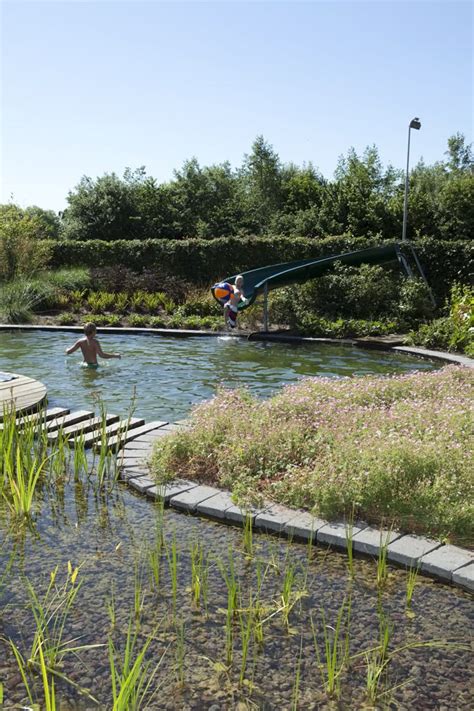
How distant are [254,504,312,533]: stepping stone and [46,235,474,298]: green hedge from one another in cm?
1582

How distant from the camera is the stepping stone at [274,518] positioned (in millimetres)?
4168

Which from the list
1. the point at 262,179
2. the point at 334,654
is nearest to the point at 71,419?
the point at 334,654

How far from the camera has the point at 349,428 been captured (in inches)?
209

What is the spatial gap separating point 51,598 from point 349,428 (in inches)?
111

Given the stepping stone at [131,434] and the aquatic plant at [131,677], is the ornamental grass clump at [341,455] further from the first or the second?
the aquatic plant at [131,677]

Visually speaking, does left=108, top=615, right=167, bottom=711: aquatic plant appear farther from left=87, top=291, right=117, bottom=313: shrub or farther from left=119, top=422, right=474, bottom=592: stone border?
left=87, top=291, right=117, bottom=313: shrub

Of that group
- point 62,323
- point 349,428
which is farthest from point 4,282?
point 349,428

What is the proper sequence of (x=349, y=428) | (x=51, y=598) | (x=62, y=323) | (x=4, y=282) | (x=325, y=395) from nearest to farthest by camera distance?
1. (x=51, y=598)
2. (x=349, y=428)
3. (x=325, y=395)
4. (x=62, y=323)
5. (x=4, y=282)

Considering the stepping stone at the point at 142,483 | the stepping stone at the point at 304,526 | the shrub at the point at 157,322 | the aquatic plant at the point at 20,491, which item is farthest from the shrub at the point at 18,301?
the stepping stone at the point at 304,526

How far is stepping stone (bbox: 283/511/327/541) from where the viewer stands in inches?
159

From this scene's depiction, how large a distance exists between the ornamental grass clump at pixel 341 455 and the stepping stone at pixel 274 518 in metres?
0.14

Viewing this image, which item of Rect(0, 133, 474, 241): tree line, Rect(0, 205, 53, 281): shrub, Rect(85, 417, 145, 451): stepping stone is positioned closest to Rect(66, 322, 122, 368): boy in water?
Rect(85, 417, 145, 451): stepping stone

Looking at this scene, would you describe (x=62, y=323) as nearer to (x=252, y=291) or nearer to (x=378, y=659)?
(x=252, y=291)

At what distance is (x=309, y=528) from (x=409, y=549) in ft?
2.06
